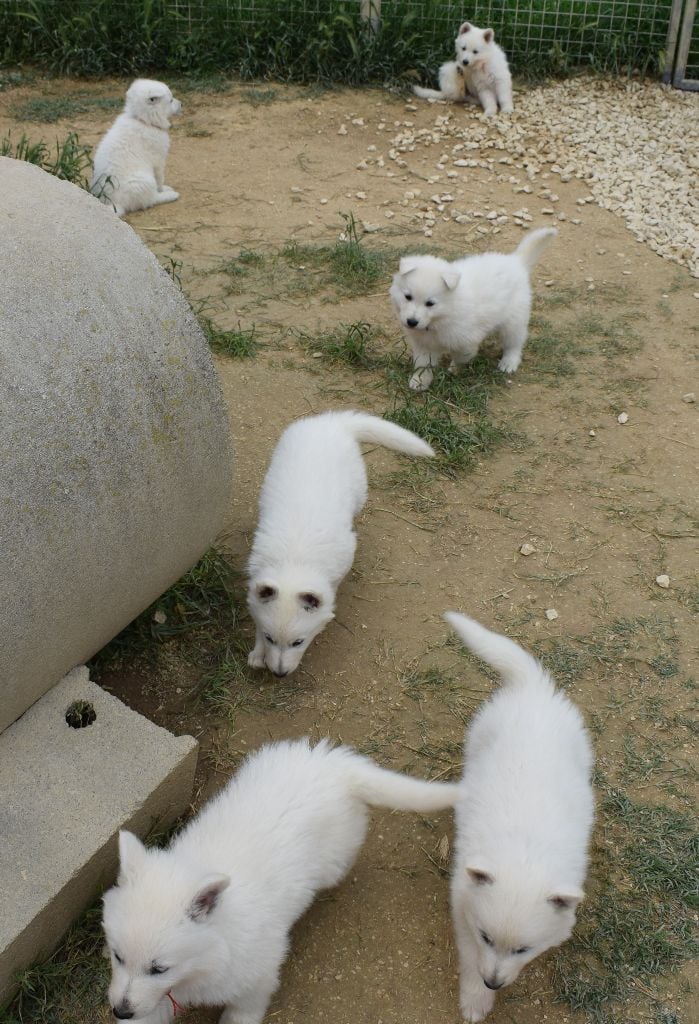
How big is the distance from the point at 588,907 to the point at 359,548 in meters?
1.91

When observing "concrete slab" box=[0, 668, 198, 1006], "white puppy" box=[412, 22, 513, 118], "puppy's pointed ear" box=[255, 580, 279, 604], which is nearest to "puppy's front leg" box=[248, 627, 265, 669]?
"puppy's pointed ear" box=[255, 580, 279, 604]

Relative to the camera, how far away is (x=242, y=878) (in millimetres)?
2734

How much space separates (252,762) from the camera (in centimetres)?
307

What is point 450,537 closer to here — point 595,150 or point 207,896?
point 207,896

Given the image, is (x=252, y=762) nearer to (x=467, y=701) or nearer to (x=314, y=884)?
(x=314, y=884)

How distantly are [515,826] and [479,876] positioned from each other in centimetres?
22

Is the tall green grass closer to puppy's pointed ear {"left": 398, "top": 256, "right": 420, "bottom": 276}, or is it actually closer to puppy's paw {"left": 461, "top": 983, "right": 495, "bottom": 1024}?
puppy's pointed ear {"left": 398, "top": 256, "right": 420, "bottom": 276}

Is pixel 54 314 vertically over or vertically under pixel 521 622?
over

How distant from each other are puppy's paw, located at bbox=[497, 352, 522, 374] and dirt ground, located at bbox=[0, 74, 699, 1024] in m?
0.11

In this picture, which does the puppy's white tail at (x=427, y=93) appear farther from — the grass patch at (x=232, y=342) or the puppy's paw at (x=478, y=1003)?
the puppy's paw at (x=478, y=1003)

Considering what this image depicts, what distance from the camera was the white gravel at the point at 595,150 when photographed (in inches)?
300

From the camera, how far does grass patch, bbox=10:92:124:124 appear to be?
344 inches

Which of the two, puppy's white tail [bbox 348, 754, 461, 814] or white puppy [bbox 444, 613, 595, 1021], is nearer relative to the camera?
white puppy [bbox 444, 613, 595, 1021]

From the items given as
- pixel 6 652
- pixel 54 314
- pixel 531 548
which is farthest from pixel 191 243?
pixel 6 652
